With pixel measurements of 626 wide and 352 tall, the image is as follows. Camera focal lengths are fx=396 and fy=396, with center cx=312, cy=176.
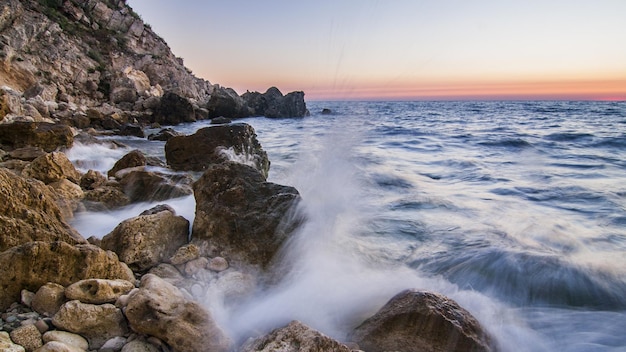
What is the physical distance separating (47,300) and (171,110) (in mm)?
24875

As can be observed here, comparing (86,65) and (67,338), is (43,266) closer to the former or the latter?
(67,338)

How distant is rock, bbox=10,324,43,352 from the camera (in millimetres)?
2131

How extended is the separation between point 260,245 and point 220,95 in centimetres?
3131

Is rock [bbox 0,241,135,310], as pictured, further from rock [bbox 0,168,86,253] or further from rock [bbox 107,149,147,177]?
rock [bbox 107,149,147,177]

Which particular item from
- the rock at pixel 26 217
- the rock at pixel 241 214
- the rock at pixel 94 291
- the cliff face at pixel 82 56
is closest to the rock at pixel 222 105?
the cliff face at pixel 82 56

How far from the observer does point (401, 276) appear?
427 cm

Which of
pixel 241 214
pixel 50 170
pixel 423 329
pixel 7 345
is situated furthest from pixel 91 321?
pixel 50 170

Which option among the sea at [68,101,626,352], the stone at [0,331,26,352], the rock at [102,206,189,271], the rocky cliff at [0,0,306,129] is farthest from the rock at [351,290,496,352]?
the rocky cliff at [0,0,306,129]

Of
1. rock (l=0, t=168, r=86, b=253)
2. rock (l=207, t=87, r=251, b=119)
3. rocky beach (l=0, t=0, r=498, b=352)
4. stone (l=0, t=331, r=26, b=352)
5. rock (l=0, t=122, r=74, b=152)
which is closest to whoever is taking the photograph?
stone (l=0, t=331, r=26, b=352)

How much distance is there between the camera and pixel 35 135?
8547 millimetres

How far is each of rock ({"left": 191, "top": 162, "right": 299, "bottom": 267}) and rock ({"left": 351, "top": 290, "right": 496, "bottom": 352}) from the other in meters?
1.36

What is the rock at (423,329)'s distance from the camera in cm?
274

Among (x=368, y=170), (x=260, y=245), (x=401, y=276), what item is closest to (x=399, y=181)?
(x=368, y=170)

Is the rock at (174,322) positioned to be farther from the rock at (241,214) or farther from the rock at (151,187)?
the rock at (151,187)
